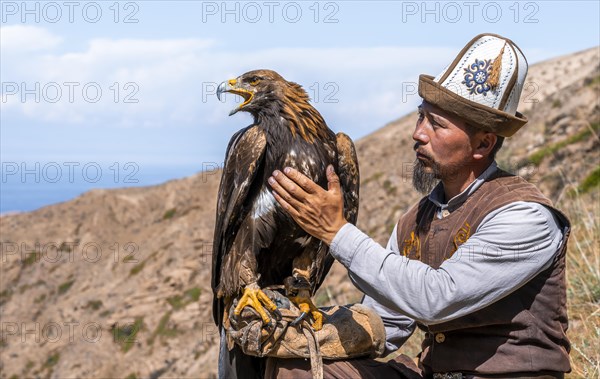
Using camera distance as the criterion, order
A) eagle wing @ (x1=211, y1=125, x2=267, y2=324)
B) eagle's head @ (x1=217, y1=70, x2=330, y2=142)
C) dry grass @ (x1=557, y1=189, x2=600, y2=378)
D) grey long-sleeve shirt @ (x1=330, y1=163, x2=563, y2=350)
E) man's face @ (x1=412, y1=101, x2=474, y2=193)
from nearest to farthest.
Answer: grey long-sleeve shirt @ (x1=330, y1=163, x2=563, y2=350), man's face @ (x1=412, y1=101, x2=474, y2=193), eagle wing @ (x1=211, y1=125, x2=267, y2=324), eagle's head @ (x1=217, y1=70, x2=330, y2=142), dry grass @ (x1=557, y1=189, x2=600, y2=378)

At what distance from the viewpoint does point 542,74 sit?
88.7 ft

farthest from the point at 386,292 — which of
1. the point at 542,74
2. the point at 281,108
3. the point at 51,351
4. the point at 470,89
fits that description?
the point at 542,74

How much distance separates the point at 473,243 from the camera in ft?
11.4

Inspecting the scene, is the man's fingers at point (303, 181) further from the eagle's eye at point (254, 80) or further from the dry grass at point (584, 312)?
the dry grass at point (584, 312)

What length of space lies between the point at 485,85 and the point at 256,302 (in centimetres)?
167

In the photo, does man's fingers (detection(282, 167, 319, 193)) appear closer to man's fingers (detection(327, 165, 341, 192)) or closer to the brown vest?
man's fingers (detection(327, 165, 341, 192))

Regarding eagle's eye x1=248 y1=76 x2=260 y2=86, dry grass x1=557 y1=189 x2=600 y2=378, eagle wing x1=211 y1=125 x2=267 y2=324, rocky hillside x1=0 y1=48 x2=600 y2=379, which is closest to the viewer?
eagle wing x1=211 y1=125 x2=267 y2=324

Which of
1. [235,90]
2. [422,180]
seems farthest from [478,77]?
[235,90]

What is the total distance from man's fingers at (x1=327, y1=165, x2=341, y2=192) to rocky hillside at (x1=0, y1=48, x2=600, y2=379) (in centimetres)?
800

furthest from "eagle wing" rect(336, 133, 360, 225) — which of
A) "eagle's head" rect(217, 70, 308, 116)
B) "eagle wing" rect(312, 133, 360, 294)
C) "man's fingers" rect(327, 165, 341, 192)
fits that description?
"eagle's head" rect(217, 70, 308, 116)

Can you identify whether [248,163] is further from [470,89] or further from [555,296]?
[555,296]

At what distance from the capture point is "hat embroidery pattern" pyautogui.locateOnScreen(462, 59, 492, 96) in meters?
3.71

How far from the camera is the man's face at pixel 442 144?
148 inches

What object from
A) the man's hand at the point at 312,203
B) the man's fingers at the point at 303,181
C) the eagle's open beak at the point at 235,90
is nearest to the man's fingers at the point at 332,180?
the man's hand at the point at 312,203
